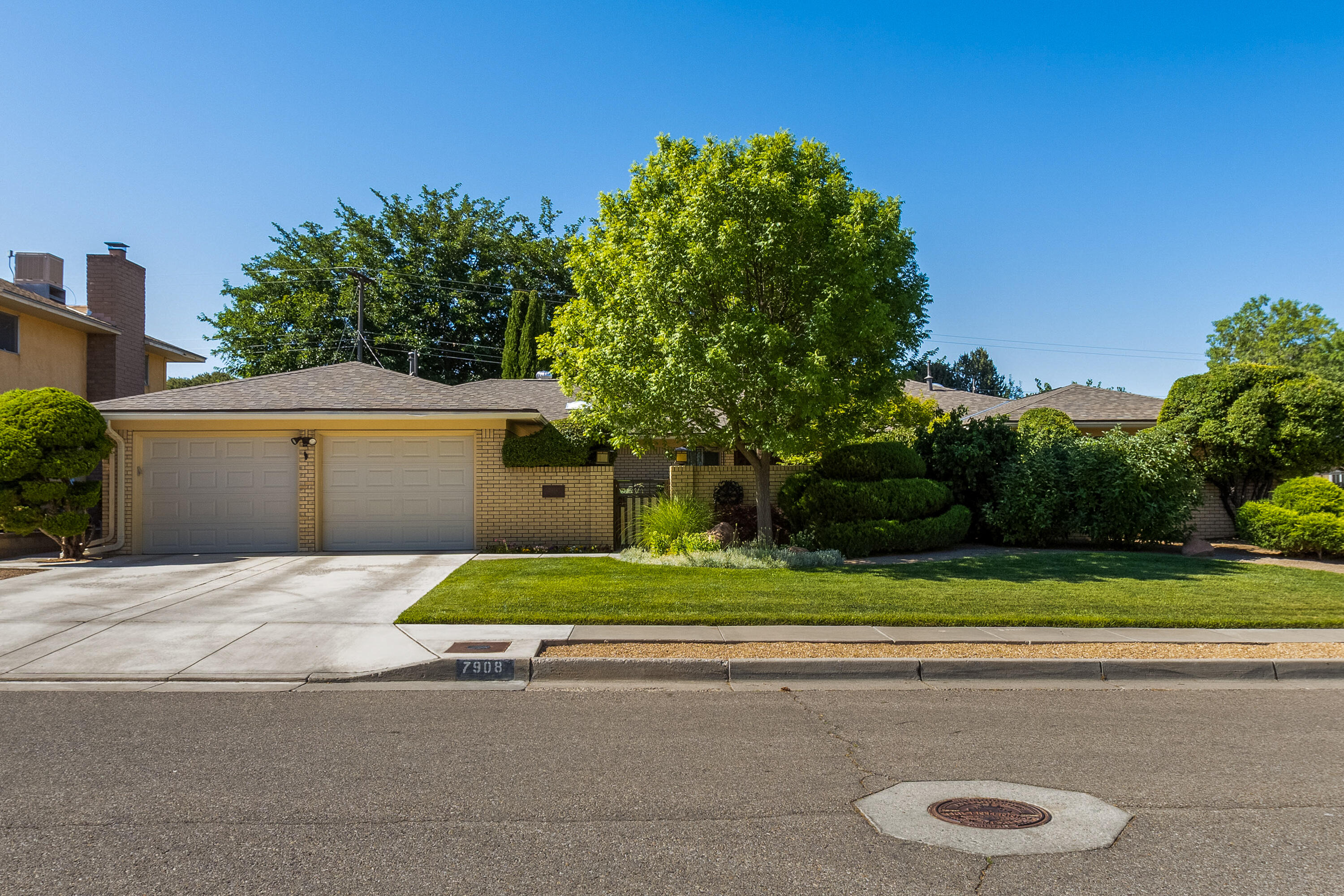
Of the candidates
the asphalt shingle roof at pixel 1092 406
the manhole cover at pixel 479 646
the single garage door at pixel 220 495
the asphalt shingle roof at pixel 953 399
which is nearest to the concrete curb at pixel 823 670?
the manhole cover at pixel 479 646

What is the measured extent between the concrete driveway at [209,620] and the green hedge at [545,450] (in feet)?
8.33

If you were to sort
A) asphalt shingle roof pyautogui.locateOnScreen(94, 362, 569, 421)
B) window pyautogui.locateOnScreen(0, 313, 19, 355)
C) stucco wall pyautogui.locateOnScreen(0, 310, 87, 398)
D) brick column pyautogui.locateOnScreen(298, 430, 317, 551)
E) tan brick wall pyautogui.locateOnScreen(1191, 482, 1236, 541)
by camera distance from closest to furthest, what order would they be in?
asphalt shingle roof pyautogui.locateOnScreen(94, 362, 569, 421) < brick column pyautogui.locateOnScreen(298, 430, 317, 551) < tan brick wall pyautogui.locateOnScreen(1191, 482, 1236, 541) < window pyautogui.locateOnScreen(0, 313, 19, 355) < stucco wall pyautogui.locateOnScreen(0, 310, 87, 398)

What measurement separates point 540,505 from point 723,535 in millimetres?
3691

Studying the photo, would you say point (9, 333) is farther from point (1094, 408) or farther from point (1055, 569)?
point (1094, 408)

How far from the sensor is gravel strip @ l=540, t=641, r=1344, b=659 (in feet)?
25.0

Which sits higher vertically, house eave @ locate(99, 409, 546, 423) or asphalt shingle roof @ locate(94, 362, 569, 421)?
asphalt shingle roof @ locate(94, 362, 569, 421)

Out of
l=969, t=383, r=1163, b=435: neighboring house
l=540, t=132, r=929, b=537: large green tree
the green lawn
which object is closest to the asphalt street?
the green lawn

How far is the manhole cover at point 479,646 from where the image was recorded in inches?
300

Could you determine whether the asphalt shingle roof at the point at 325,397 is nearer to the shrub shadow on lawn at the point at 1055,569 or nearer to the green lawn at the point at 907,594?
the green lawn at the point at 907,594

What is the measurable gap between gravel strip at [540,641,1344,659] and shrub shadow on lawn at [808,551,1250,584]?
11.2 feet

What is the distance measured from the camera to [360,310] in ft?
102

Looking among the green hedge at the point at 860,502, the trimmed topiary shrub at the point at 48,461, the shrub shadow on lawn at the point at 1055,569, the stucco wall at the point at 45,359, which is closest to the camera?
the shrub shadow on lawn at the point at 1055,569

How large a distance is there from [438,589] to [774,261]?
6.77 meters

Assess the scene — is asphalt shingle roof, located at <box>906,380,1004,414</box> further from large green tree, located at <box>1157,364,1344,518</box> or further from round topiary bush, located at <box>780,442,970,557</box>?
round topiary bush, located at <box>780,442,970,557</box>
